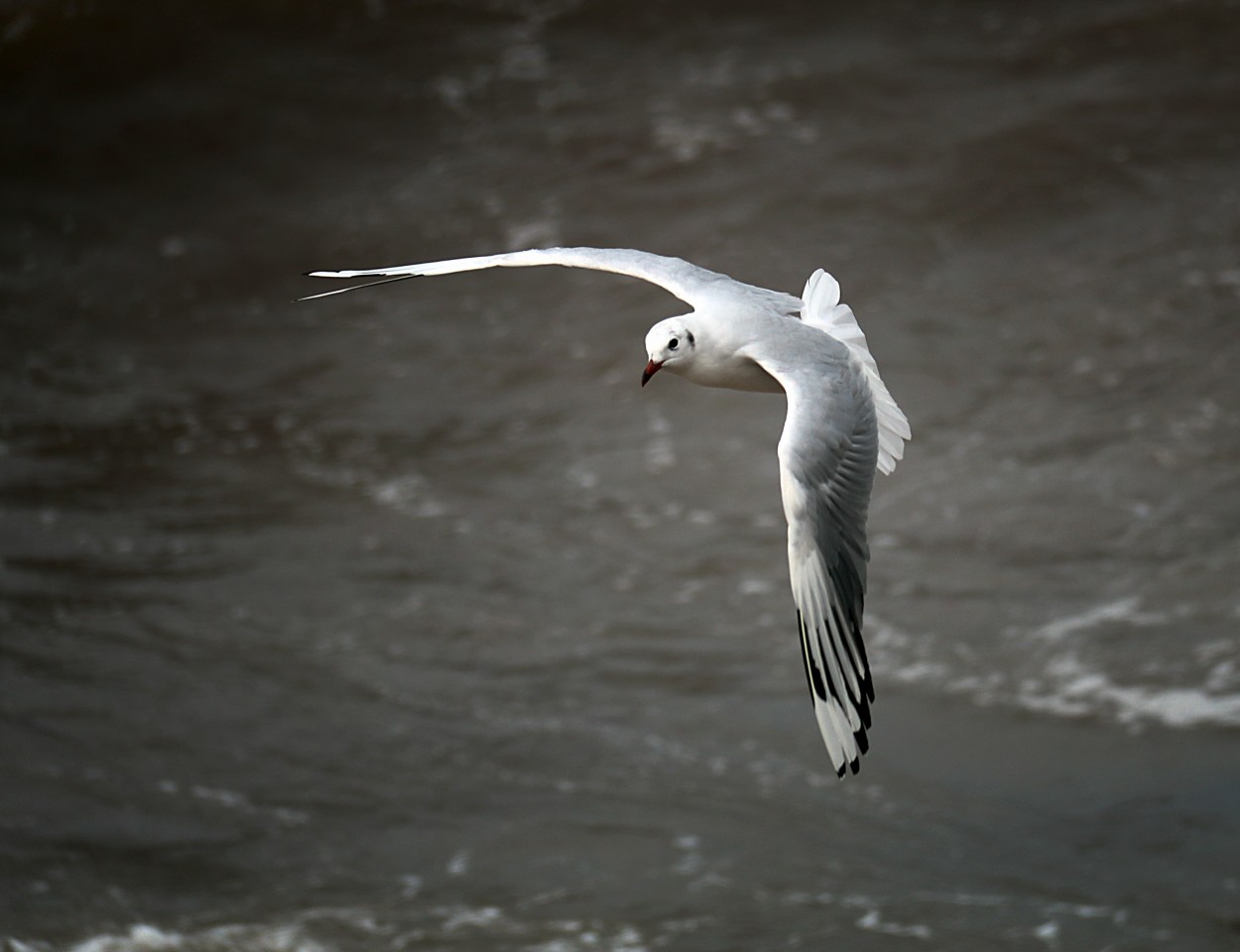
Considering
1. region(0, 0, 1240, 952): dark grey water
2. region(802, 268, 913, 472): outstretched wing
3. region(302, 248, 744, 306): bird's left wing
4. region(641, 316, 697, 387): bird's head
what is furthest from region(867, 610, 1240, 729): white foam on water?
region(641, 316, 697, 387): bird's head

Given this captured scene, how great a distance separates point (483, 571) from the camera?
8516mm

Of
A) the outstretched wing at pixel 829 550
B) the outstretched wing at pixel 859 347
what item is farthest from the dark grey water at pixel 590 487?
the outstretched wing at pixel 829 550

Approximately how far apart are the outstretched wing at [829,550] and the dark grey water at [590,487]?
263cm

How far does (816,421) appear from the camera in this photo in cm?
374

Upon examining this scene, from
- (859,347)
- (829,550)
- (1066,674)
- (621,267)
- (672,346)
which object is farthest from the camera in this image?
(1066,674)

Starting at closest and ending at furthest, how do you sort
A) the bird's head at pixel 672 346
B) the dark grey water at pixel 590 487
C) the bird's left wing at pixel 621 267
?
the bird's head at pixel 672 346, the bird's left wing at pixel 621 267, the dark grey water at pixel 590 487

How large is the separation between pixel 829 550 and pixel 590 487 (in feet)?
17.8

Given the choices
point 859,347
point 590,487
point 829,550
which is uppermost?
point 859,347

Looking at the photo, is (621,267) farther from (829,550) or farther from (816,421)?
(829,550)

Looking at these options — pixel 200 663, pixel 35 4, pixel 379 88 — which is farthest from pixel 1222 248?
pixel 35 4

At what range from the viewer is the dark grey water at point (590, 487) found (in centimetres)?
655

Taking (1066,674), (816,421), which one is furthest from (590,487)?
(816,421)

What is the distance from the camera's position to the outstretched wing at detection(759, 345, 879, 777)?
363cm

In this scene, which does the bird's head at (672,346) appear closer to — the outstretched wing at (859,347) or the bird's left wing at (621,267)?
the bird's left wing at (621,267)
